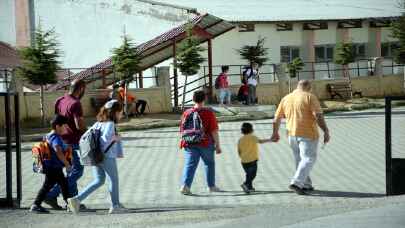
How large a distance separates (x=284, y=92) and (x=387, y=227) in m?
25.5

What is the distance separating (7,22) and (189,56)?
12.5 metres

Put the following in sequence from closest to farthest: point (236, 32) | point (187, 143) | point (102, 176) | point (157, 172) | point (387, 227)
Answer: point (387, 227)
point (102, 176)
point (187, 143)
point (157, 172)
point (236, 32)

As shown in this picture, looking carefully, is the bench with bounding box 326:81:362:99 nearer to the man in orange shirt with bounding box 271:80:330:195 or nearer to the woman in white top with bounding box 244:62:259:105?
the woman in white top with bounding box 244:62:259:105

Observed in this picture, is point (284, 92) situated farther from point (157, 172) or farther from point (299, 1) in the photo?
point (157, 172)

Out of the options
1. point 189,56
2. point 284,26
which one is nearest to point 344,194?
point 189,56

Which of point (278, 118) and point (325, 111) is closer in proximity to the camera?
point (278, 118)

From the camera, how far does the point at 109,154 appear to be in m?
9.59

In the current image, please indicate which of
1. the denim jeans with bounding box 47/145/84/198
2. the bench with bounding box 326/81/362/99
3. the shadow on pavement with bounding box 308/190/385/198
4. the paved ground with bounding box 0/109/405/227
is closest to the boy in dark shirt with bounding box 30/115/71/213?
the denim jeans with bounding box 47/145/84/198

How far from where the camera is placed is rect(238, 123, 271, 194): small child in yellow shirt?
1134 centimetres

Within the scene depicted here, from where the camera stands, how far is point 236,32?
41094mm

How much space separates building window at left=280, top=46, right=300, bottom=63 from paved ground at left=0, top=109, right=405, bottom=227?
22925mm

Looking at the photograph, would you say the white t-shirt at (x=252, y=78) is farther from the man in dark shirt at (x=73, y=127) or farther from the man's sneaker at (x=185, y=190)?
the man in dark shirt at (x=73, y=127)

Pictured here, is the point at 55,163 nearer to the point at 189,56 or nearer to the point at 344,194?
the point at 344,194

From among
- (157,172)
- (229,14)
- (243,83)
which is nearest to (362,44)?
(229,14)
